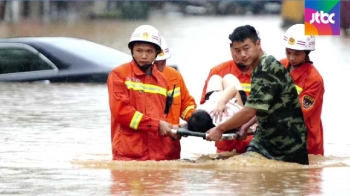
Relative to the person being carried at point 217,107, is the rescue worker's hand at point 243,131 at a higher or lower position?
lower

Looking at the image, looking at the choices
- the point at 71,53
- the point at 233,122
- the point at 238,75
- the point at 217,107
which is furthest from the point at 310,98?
the point at 71,53

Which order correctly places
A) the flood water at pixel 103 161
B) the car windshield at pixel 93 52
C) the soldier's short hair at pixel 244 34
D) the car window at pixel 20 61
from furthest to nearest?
the car windshield at pixel 93 52 → the car window at pixel 20 61 → the soldier's short hair at pixel 244 34 → the flood water at pixel 103 161

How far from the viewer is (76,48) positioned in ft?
66.8

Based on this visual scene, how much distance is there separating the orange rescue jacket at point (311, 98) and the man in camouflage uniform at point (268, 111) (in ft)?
1.67

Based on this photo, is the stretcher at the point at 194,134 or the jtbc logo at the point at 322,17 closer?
the stretcher at the point at 194,134

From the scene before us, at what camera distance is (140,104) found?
1095 centimetres

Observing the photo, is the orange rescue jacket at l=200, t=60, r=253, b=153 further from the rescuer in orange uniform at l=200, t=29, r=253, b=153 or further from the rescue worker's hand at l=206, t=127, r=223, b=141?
the rescue worker's hand at l=206, t=127, r=223, b=141

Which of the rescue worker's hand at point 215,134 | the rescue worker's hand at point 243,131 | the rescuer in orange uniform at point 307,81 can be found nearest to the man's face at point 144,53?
the rescue worker's hand at point 215,134

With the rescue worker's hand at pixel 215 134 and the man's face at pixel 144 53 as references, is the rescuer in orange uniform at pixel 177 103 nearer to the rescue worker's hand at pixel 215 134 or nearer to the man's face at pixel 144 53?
the man's face at pixel 144 53

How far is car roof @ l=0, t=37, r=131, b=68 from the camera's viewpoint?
64.8ft

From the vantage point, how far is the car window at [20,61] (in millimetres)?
19625

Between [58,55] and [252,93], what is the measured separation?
981cm

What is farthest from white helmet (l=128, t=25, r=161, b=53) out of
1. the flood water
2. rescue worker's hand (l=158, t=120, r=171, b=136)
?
the flood water

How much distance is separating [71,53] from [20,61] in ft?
2.75
